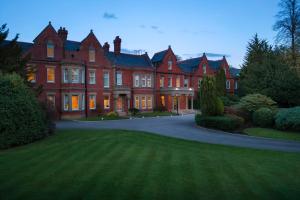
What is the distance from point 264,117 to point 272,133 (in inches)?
101

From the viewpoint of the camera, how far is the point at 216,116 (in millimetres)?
24312

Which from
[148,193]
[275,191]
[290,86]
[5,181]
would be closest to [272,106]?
[290,86]

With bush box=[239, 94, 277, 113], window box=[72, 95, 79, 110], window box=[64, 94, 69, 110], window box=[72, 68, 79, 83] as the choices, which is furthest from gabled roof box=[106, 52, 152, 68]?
bush box=[239, 94, 277, 113]

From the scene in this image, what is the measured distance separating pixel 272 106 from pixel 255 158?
53.9 feet

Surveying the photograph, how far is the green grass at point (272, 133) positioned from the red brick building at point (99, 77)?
20213mm

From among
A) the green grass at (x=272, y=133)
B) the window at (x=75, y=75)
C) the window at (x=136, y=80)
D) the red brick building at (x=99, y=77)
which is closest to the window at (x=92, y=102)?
the red brick building at (x=99, y=77)

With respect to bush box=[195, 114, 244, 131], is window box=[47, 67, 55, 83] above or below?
above

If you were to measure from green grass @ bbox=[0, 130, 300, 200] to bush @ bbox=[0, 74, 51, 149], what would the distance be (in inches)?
155

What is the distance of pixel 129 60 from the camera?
43.5 metres

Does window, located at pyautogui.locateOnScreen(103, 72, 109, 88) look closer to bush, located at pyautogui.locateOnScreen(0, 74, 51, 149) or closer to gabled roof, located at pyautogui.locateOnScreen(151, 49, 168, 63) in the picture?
gabled roof, located at pyautogui.locateOnScreen(151, 49, 168, 63)

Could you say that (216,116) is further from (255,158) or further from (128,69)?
(128,69)

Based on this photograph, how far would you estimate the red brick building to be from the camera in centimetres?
3338

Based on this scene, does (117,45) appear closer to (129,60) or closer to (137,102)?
(129,60)

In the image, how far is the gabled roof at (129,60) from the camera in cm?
4117
